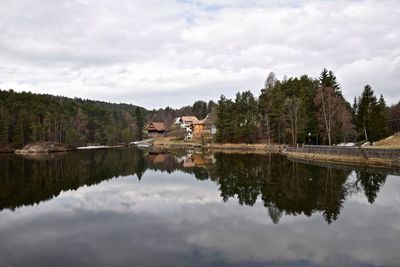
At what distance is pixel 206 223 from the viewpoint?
57.8ft

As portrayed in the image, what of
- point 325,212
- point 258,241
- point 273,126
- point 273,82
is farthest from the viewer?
point 273,82

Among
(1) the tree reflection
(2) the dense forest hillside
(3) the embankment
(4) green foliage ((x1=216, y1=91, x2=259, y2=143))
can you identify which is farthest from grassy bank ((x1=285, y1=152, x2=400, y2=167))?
(2) the dense forest hillside

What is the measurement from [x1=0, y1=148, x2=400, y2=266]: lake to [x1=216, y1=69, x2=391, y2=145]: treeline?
33525mm

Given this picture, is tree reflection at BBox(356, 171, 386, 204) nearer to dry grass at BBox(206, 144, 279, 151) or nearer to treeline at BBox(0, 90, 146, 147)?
dry grass at BBox(206, 144, 279, 151)

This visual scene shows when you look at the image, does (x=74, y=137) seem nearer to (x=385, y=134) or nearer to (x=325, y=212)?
(x=385, y=134)

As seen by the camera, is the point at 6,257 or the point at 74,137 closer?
the point at 6,257

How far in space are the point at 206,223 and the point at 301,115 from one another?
6013cm

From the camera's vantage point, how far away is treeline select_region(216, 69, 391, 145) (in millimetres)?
62969

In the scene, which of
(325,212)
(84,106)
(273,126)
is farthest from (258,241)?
(84,106)

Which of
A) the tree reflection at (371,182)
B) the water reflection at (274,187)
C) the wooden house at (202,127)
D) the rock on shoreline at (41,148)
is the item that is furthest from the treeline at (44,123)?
the tree reflection at (371,182)

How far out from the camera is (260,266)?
11742 mm

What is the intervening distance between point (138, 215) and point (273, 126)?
6942 centimetres

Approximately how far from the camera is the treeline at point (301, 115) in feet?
207

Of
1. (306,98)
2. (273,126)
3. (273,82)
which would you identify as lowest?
(273,126)
